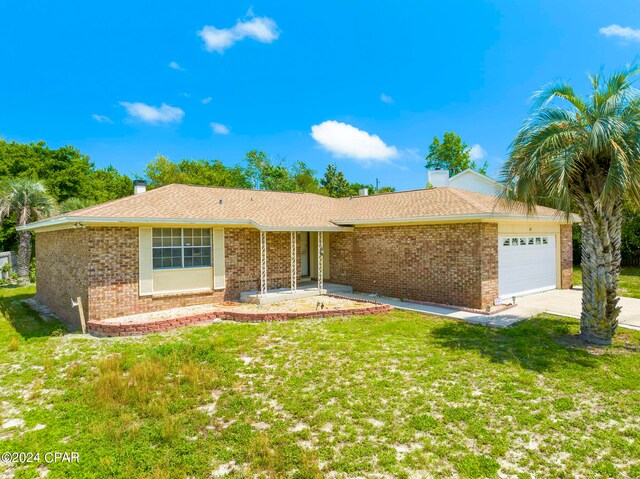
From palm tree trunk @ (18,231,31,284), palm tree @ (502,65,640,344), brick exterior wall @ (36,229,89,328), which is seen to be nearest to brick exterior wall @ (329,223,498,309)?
palm tree @ (502,65,640,344)

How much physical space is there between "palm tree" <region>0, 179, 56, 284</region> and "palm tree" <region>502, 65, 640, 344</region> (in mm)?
24241

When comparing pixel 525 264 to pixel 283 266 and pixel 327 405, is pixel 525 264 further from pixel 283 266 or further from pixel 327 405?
pixel 327 405

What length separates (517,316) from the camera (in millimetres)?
10266

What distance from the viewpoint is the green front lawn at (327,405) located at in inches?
153

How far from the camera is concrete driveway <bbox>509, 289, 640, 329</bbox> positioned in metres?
10.1

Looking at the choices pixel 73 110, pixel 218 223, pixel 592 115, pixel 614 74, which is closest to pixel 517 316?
pixel 592 115

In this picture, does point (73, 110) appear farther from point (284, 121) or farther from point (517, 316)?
point (517, 316)

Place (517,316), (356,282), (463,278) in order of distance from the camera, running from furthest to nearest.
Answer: (356,282)
(463,278)
(517,316)

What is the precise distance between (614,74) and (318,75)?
61.6 feet

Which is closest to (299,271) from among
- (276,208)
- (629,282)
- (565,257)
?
(276,208)

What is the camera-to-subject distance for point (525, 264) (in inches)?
517

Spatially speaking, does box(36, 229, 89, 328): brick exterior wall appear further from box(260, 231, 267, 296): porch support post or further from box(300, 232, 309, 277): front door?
box(300, 232, 309, 277): front door

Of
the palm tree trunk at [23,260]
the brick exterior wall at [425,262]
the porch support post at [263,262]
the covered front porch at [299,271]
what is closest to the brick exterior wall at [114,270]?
the covered front porch at [299,271]

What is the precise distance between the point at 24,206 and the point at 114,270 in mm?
15374
